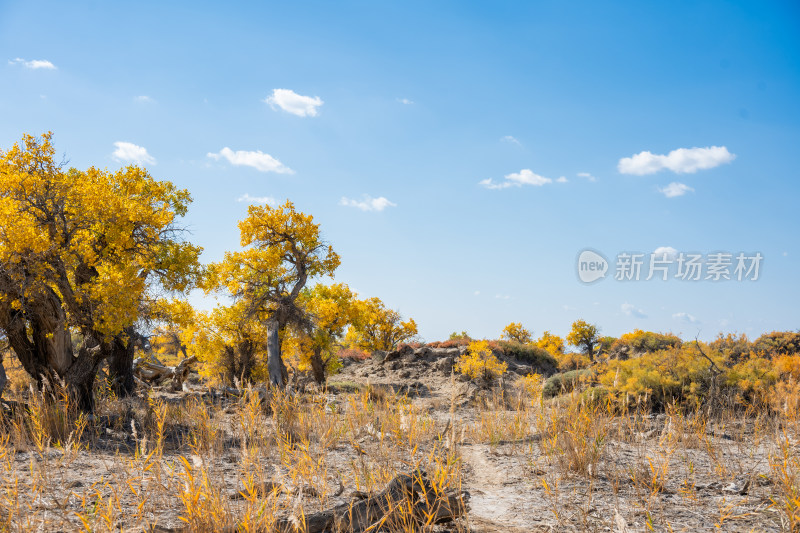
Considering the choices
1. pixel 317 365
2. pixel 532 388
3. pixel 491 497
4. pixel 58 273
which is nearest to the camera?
pixel 491 497

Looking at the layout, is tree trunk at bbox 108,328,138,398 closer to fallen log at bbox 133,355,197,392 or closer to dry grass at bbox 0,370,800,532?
fallen log at bbox 133,355,197,392

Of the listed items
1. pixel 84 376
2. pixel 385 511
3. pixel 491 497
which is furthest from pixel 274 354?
pixel 385 511

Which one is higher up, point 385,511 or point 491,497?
point 385,511

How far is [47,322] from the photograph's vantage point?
887 cm

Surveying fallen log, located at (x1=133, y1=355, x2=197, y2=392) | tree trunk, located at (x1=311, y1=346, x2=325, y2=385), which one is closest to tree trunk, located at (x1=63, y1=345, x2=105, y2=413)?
fallen log, located at (x1=133, y1=355, x2=197, y2=392)

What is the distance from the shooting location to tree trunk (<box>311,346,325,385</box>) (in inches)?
696

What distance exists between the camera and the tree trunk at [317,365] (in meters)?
17.7

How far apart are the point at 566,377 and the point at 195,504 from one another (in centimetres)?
1221

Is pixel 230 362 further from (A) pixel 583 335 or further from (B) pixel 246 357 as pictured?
(A) pixel 583 335

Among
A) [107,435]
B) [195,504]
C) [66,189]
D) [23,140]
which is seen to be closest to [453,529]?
[195,504]

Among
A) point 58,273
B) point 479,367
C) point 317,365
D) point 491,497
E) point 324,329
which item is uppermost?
point 58,273

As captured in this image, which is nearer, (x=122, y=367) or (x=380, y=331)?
(x=122, y=367)

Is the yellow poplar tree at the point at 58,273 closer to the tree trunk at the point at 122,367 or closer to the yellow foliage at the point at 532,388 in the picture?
the tree trunk at the point at 122,367

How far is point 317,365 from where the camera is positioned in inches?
706
